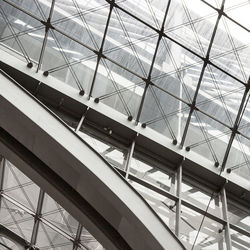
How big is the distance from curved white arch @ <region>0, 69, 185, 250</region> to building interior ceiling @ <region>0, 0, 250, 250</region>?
389cm

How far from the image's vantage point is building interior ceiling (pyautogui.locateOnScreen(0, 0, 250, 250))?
22.2 meters

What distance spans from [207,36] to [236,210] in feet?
27.0

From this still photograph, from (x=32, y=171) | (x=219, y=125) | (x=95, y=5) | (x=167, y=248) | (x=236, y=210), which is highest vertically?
(x=95, y=5)

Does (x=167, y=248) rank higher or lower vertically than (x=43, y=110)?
lower

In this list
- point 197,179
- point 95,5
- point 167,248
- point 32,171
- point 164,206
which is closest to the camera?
point 167,248

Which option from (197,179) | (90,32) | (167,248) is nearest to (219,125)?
(197,179)

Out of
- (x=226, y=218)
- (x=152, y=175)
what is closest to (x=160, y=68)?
(x=152, y=175)

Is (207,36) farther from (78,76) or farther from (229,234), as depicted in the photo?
(229,234)

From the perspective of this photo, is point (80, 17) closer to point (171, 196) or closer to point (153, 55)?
point (153, 55)

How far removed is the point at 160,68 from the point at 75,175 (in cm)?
832

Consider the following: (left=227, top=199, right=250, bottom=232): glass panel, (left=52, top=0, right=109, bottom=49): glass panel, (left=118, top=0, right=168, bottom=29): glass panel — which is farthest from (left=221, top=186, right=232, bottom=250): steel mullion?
(left=52, top=0, right=109, bottom=49): glass panel

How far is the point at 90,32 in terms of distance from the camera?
74.4 ft

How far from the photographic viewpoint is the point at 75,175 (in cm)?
1711

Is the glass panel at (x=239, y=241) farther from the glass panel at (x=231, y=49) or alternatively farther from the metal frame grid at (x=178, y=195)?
the glass panel at (x=231, y=49)
